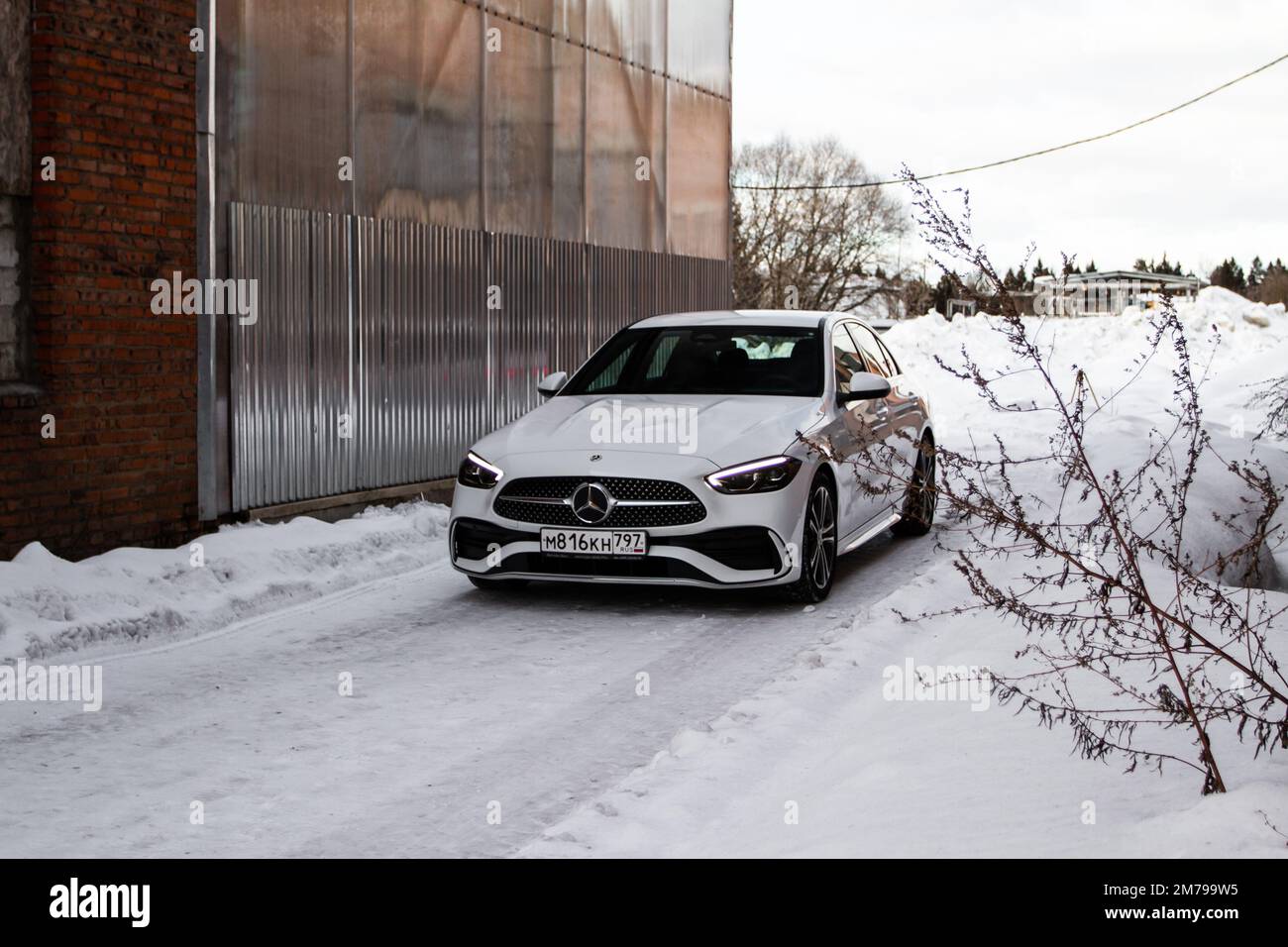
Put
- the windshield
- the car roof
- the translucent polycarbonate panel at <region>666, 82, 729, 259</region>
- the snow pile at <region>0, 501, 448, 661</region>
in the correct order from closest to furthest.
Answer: the snow pile at <region>0, 501, 448, 661</region>
the windshield
the car roof
the translucent polycarbonate panel at <region>666, 82, 729, 259</region>

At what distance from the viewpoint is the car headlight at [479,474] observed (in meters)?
8.48

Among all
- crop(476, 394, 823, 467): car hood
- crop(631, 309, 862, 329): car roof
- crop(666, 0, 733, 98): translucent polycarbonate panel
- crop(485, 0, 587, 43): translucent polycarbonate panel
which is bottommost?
crop(476, 394, 823, 467): car hood

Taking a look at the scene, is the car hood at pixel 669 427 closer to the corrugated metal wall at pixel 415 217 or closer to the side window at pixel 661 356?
the side window at pixel 661 356

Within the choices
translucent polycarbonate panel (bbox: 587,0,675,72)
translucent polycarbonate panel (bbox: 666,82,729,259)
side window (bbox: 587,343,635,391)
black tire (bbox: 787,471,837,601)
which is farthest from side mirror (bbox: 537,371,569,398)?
translucent polycarbonate panel (bbox: 666,82,729,259)

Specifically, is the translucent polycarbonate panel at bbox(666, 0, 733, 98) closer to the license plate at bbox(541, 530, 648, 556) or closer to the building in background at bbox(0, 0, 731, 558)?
the building in background at bbox(0, 0, 731, 558)

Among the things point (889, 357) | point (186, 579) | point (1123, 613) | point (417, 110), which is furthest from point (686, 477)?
point (417, 110)

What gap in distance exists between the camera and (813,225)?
7494 centimetres

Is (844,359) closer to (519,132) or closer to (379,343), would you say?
(379,343)

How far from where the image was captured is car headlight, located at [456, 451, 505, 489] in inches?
334

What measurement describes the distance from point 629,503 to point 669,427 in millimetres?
688

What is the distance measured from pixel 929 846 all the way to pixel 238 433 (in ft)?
24.6

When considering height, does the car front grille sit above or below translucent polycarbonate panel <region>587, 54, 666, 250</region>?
below

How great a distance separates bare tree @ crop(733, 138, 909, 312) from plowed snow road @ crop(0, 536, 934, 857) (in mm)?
64211

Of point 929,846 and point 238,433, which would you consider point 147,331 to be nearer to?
point 238,433
